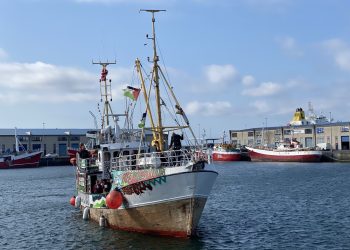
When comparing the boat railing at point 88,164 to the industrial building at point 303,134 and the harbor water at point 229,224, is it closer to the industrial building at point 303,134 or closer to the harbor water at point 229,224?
the harbor water at point 229,224

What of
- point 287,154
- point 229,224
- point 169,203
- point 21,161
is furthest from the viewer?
point 21,161

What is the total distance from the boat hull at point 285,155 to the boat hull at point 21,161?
53.5 m

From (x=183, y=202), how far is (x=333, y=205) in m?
17.6

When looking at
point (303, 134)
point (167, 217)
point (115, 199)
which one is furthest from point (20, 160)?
point (167, 217)

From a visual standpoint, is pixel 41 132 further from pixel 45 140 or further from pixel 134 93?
pixel 134 93

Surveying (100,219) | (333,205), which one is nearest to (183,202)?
(100,219)

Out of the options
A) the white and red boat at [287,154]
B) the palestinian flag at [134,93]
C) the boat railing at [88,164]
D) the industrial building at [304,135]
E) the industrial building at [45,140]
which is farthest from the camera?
the industrial building at [45,140]

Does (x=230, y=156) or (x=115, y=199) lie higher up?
(x=115, y=199)

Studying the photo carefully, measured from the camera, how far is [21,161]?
124 m

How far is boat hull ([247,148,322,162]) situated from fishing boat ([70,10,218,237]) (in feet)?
259

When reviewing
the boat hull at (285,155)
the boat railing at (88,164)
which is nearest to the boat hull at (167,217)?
the boat railing at (88,164)

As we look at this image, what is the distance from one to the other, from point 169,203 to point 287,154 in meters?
88.1

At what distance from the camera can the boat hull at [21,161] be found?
123188 millimetres

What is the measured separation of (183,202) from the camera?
26906 mm
